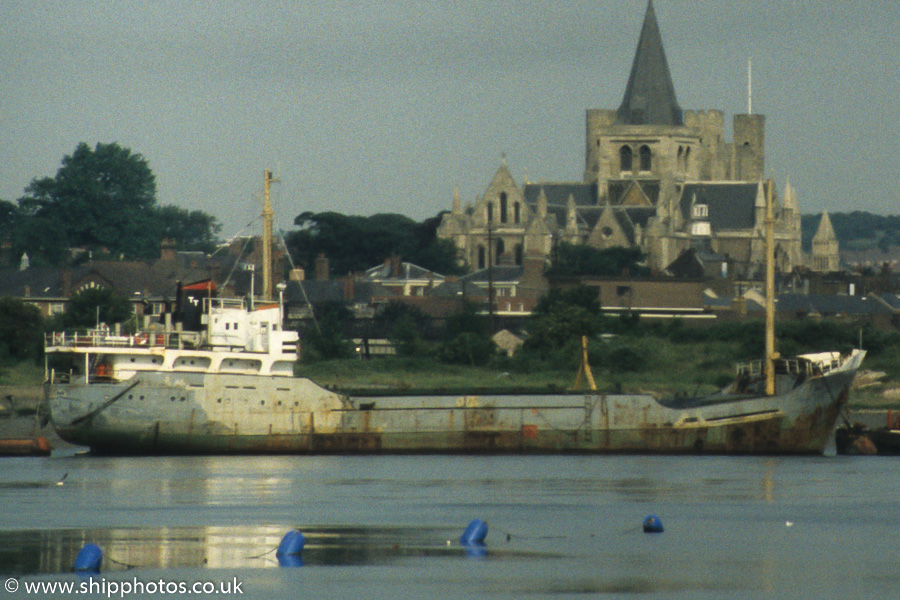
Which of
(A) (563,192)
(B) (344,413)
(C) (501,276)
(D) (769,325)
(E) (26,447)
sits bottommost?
(E) (26,447)

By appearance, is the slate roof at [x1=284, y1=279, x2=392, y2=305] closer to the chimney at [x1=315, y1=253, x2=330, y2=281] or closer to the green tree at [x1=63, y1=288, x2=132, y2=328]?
the chimney at [x1=315, y1=253, x2=330, y2=281]


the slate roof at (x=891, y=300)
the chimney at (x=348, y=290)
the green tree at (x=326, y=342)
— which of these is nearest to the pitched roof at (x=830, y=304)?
the slate roof at (x=891, y=300)

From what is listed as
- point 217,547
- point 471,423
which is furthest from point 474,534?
point 471,423

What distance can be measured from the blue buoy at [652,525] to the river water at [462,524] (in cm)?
41

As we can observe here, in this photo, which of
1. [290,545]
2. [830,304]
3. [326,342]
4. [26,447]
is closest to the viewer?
[290,545]

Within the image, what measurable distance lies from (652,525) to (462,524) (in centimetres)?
375

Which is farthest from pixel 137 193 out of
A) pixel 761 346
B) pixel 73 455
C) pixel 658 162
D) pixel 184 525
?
pixel 184 525

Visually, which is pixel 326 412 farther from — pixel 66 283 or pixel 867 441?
pixel 66 283

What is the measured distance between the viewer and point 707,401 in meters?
53.0

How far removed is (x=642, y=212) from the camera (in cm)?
18425

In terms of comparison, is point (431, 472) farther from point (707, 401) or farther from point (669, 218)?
point (669, 218)

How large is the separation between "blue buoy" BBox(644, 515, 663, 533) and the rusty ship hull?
660 inches

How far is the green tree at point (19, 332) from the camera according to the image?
82.6 metres

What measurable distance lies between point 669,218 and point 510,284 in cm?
4461
